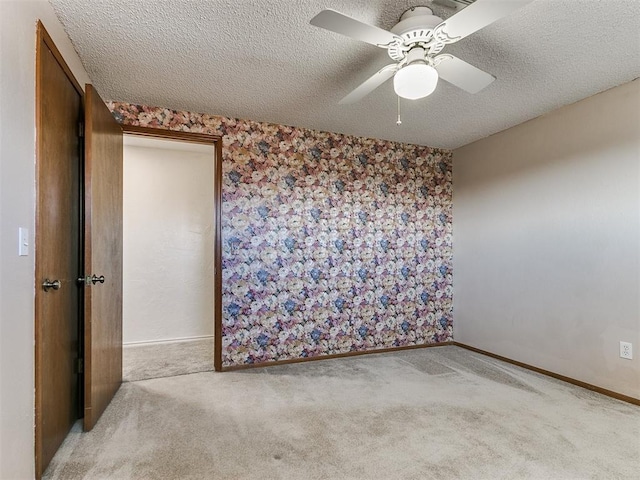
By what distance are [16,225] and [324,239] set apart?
256 cm

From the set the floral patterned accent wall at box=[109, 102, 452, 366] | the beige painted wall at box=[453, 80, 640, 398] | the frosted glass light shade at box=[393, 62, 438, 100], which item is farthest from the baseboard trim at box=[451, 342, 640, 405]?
the frosted glass light shade at box=[393, 62, 438, 100]

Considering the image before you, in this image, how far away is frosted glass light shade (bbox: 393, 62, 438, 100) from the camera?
1.62m

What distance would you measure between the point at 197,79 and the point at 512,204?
9.89ft

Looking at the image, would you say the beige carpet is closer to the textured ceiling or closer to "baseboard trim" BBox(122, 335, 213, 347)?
"baseboard trim" BBox(122, 335, 213, 347)

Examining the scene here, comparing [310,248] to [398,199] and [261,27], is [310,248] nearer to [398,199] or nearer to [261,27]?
[398,199]

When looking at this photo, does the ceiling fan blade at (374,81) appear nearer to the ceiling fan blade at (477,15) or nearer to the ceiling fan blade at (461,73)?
the ceiling fan blade at (461,73)

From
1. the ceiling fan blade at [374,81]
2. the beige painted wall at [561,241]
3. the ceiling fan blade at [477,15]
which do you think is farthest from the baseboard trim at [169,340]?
the ceiling fan blade at [477,15]

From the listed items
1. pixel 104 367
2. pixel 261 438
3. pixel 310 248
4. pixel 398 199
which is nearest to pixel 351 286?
pixel 310 248

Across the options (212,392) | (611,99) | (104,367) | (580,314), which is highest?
(611,99)

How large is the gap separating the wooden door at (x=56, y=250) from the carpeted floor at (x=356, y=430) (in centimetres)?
25

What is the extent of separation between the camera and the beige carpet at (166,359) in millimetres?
3200

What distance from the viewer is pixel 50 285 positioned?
1.72 m

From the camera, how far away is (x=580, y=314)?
9.50 feet

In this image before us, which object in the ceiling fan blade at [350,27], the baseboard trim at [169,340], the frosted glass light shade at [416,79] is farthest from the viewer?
the baseboard trim at [169,340]
